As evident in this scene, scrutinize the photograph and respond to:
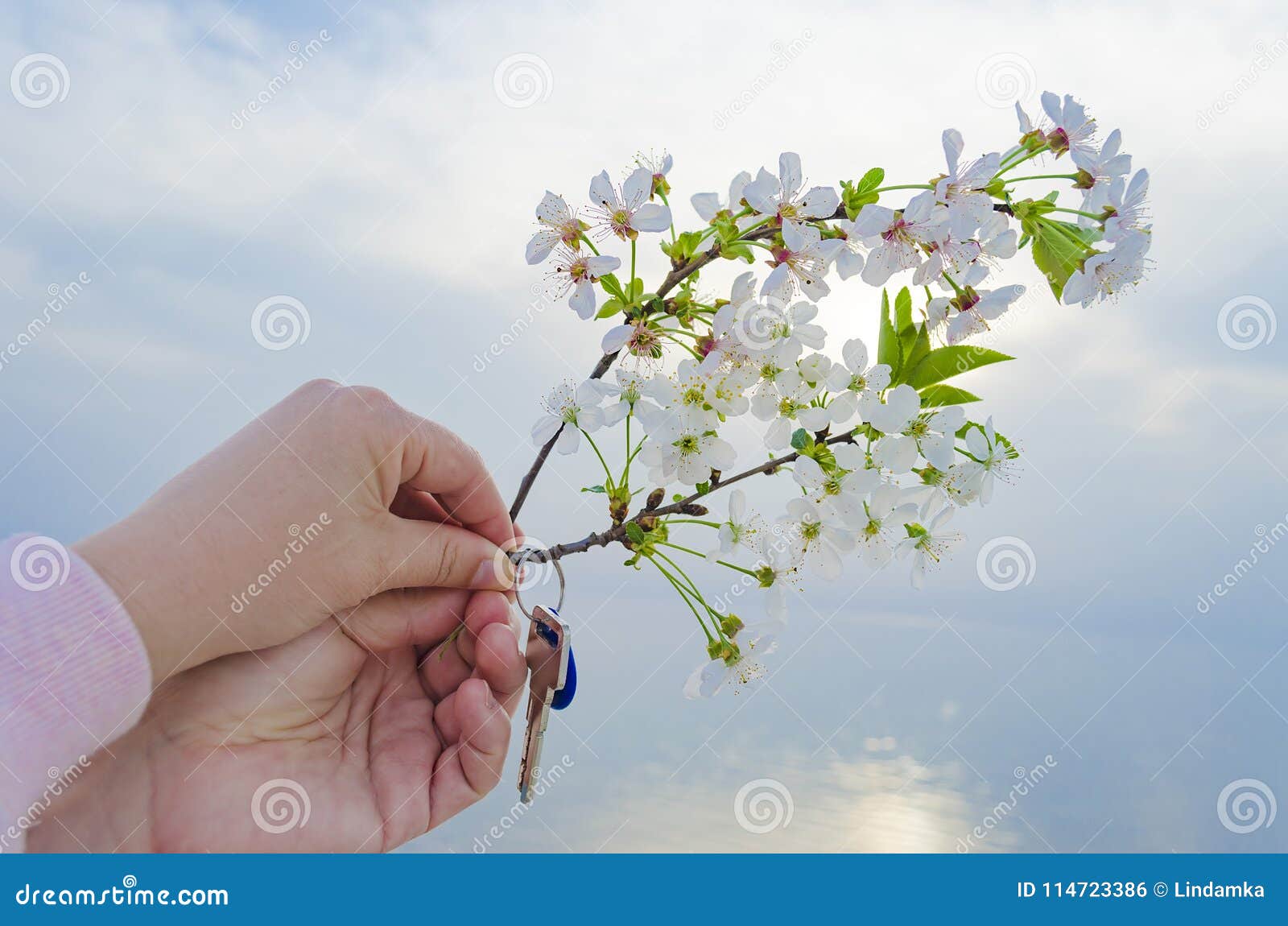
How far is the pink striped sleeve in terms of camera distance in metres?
1.11

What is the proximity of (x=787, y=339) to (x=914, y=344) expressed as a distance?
20cm

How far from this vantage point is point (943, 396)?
1109 mm

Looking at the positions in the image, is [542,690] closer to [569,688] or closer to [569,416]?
[569,688]

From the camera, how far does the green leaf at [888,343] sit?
1.09 meters

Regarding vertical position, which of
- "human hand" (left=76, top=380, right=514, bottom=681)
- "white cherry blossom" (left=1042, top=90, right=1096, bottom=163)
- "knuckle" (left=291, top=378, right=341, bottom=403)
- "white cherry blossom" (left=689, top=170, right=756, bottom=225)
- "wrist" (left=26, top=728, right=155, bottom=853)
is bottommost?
"wrist" (left=26, top=728, right=155, bottom=853)

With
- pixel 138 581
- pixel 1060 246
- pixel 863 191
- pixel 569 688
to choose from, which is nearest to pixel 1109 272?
pixel 1060 246

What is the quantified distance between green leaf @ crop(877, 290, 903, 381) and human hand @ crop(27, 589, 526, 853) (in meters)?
0.71

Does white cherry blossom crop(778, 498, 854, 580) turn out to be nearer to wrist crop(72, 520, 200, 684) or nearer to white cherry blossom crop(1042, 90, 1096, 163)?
white cherry blossom crop(1042, 90, 1096, 163)

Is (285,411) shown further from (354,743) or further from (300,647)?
(354,743)

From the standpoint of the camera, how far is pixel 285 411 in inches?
48.0

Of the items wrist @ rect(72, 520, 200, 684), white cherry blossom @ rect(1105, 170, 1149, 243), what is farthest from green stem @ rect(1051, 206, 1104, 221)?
wrist @ rect(72, 520, 200, 684)

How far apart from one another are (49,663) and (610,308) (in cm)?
91

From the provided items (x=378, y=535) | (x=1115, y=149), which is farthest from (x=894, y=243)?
(x=378, y=535)

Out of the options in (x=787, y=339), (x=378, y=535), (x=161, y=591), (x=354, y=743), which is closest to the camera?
(x=787, y=339)
